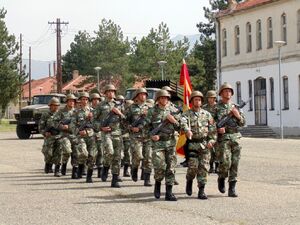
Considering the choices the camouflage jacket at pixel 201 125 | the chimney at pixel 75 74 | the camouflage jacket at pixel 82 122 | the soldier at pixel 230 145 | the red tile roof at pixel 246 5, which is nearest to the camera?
the camouflage jacket at pixel 201 125

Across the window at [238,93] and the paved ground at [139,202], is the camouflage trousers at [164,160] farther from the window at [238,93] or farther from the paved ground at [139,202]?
the window at [238,93]

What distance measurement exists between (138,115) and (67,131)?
278cm

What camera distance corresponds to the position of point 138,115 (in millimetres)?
15875

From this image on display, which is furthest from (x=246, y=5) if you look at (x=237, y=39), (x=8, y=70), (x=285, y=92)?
(x=8, y=70)

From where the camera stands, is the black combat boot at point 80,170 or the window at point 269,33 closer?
the black combat boot at point 80,170

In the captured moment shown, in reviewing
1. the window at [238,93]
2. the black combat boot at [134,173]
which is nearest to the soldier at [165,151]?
the black combat boot at [134,173]

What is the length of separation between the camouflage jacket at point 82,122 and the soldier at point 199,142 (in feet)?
Result: 14.2

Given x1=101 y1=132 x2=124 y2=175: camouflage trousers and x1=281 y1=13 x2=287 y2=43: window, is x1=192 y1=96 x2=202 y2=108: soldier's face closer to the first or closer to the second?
x1=101 y1=132 x2=124 y2=175: camouflage trousers

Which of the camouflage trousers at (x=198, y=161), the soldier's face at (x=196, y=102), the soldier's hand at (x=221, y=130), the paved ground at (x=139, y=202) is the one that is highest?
the soldier's face at (x=196, y=102)

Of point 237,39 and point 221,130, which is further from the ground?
point 237,39

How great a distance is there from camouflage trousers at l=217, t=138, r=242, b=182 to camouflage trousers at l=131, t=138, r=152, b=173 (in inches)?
95.0

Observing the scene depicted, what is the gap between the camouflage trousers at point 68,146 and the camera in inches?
698

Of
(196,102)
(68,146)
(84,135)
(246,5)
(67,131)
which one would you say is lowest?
(68,146)

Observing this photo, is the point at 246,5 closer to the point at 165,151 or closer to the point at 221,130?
the point at 221,130
